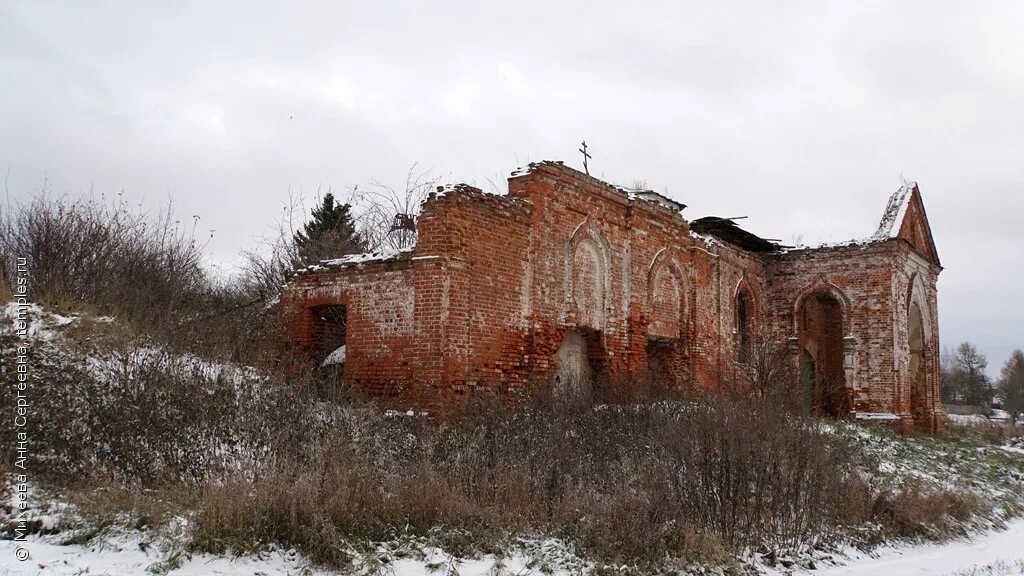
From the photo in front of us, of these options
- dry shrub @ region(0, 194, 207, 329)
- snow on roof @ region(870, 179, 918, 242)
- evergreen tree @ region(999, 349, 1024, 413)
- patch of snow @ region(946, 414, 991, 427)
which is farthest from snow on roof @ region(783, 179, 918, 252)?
evergreen tree @ region(999, 349, 1024, 413)

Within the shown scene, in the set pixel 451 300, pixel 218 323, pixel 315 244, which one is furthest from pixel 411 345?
pixel 315 244

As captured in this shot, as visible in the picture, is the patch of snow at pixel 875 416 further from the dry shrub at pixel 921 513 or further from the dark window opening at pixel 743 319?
the dry shrub at pixel 921 513

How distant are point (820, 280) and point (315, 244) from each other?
53.5ft

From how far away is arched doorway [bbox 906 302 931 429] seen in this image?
78.7 ft

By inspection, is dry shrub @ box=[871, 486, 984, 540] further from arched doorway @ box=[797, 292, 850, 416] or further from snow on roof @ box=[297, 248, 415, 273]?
arched doorway @ box=[797, 292, 850, 416]

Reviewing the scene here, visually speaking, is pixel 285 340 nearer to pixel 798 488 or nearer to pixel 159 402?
pixel 159 402

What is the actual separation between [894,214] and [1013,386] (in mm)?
55191

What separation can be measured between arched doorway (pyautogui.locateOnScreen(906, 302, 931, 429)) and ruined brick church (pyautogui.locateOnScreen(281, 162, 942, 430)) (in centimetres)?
157

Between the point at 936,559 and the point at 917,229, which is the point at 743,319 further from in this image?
the point at 936,559

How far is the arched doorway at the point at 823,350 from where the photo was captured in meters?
22.2

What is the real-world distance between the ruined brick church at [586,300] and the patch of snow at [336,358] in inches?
A: 1.5

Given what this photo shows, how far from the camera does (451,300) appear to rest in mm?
11930

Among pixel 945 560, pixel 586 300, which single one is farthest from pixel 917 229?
pixel 945 560

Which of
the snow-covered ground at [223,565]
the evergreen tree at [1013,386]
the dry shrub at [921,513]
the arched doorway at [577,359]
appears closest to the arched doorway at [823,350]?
the dry shrub at [921,513]
